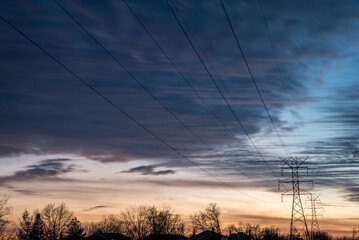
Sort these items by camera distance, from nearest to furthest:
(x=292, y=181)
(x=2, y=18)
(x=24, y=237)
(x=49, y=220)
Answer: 1. (x=2, y=18)
2. (x=292, y=181)
3. (x=24, y=237)
4. (x=49, y=220)

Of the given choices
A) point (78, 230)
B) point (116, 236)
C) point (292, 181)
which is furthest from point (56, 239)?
point (292, 181)

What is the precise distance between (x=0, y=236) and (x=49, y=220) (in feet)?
130

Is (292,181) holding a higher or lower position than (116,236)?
higher

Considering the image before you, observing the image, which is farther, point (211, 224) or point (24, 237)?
point (211, 224)

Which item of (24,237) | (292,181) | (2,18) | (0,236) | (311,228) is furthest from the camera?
(24,237)

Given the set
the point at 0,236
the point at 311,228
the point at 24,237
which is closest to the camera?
the point at 311,228

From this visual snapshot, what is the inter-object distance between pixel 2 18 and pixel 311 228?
86.1 metres

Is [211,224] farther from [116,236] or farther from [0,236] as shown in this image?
[0,236]

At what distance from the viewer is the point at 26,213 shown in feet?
423

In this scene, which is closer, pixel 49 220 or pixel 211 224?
pixel 49 220

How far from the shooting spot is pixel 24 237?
12494cm

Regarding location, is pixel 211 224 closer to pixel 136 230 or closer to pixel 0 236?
pixel 136 230

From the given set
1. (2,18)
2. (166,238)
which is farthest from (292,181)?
(166,238)

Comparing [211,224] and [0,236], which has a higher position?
[211,224]
